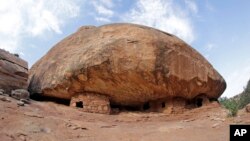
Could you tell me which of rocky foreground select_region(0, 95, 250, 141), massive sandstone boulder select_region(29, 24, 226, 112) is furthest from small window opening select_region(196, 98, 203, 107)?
rocky foreground select_region(0, 95, 250, 141)

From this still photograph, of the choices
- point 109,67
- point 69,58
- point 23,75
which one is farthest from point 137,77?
point 23,75

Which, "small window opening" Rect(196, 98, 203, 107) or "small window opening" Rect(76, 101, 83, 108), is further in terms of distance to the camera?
"small window opening" Rect(196, 98, 203, 107)

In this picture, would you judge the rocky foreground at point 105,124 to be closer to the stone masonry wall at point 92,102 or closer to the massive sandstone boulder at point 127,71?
the stone masonry wall at point 92,102

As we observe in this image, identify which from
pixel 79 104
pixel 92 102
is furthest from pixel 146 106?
pixel 79 104

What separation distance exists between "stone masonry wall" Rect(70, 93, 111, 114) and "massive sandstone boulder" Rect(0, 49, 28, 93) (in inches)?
76.2

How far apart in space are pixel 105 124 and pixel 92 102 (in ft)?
5.61

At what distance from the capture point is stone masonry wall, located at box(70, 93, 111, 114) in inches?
520

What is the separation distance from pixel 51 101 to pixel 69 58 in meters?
1.78

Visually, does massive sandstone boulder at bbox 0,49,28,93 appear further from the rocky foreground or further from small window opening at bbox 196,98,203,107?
small window opening at bbox 196,98,203,107

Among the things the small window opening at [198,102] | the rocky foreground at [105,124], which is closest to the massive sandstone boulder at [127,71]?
the small window opening at [198,102]

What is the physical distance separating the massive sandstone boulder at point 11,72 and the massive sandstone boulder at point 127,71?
1097 millimetres

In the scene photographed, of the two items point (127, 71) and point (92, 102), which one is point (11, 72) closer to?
point (92, 102)

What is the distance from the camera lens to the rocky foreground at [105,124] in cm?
964

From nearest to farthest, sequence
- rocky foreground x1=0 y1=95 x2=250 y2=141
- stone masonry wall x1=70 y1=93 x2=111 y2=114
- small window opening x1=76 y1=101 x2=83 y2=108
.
Answer: rocky foreground x1=0 y1=95 x2=250 y2=141 → stone masonry wall x1=70 y1=93 x2=111 y2=114 → small window opening x1=76 y1=101 x2=83 y2=108
